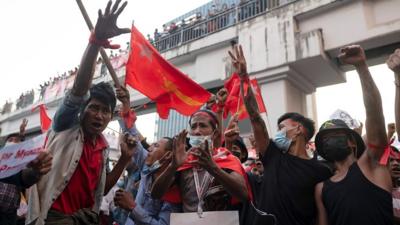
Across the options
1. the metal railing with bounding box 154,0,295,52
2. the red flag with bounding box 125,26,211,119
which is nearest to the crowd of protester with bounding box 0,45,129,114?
the metal railing with bounding box 154,0,295,52

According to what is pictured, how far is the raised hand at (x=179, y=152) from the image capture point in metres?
2.25

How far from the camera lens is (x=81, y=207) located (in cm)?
221

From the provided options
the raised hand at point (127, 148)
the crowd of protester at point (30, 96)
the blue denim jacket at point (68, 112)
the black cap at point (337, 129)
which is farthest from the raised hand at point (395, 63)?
the crowd of protester at point (30, 96)

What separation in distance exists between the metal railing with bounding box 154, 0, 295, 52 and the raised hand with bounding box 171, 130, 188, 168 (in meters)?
7.82

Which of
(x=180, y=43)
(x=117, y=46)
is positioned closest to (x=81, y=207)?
(x=117, y=46)

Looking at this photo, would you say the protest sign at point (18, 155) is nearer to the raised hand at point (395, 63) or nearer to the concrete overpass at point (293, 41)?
the raised hand at point (395, 63)

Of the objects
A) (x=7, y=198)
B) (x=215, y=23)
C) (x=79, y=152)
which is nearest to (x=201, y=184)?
(x=79, y=152)

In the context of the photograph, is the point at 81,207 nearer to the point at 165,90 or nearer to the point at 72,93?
the point at 72,93

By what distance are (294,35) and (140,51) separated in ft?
17.1

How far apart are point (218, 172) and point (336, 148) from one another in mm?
917

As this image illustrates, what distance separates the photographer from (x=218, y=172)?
85.4 inches

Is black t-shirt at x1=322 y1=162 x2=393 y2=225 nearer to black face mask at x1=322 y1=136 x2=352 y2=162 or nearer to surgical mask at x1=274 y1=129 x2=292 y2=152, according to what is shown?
black face mask at x1=322 y1=136 x2=352 y2=162

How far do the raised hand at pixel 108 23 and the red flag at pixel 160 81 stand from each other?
2.18 metres

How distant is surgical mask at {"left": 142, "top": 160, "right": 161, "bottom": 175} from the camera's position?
2.77 meters
